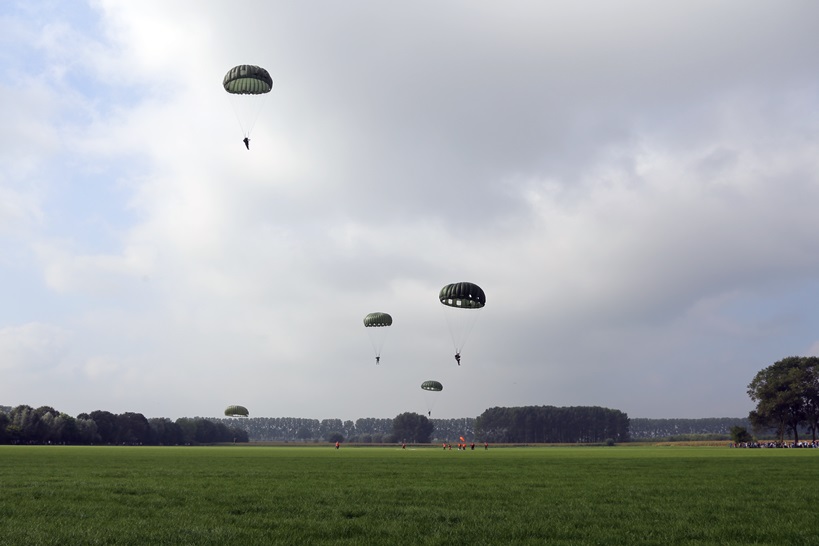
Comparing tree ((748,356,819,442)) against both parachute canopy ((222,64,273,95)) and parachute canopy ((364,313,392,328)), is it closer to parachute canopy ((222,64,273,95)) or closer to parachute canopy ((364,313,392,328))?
parachute canopy ((364,313,392,328))

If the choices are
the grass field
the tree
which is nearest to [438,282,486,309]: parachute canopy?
the grass field

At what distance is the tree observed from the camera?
117 m

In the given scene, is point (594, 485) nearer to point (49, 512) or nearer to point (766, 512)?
point (766, 512)

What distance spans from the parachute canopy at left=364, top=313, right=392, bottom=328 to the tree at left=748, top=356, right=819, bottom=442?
80.3 metres

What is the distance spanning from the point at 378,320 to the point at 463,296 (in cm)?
2822

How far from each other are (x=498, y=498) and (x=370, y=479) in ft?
29.5

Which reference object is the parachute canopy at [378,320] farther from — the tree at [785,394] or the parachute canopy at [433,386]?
the tree at [785,394]

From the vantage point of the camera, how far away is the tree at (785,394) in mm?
117062

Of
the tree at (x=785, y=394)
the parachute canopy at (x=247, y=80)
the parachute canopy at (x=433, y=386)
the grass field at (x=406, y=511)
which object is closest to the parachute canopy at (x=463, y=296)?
the parachute canopy at (x=247, y=80)

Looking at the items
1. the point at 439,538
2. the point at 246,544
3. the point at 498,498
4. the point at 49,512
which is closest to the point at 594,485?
the point at 498,498

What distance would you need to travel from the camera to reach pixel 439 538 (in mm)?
11984

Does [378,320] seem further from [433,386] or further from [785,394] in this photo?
[785,394]

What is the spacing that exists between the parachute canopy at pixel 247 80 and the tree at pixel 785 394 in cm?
10829

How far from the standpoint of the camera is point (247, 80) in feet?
170
